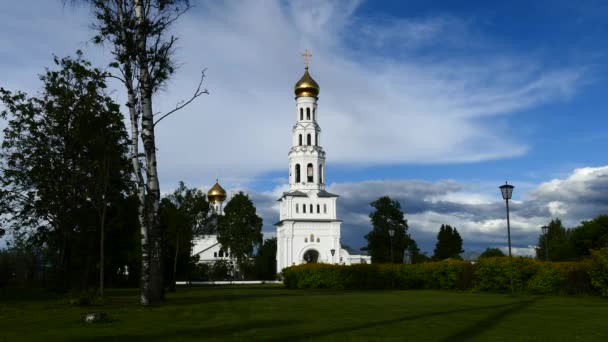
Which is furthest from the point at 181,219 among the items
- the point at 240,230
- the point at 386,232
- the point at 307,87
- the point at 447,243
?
the point at 447,243

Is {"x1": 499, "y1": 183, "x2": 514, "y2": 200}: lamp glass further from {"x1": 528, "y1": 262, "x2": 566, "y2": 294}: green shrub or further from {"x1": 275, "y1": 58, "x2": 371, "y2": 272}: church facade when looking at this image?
{"x1": 275, "y1": 58, "x2": 371, "y2": 272}: church facade

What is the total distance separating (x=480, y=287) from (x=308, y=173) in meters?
47.9

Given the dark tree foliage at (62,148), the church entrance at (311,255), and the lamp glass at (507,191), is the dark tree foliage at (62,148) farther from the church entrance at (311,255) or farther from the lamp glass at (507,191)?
the church entrance at (311,255)

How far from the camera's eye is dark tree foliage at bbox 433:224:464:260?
103606 mm

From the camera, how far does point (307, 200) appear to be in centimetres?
7750

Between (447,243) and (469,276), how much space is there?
243 ft

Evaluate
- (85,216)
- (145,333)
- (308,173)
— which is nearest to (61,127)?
(85,216)

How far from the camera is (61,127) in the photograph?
95.7 feet

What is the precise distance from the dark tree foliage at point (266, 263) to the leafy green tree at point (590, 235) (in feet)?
130

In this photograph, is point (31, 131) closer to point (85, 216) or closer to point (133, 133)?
point (85, 216)

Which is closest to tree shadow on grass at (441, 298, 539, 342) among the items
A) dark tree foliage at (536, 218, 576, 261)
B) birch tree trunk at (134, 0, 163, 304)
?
birch tree trunk at (134, 0, 163, 304)

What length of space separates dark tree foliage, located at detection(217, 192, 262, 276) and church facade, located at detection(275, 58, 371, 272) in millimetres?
4515

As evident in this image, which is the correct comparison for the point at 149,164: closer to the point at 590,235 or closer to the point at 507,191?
the point at 507,191

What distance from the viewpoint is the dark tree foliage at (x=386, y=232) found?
81.4 metres
